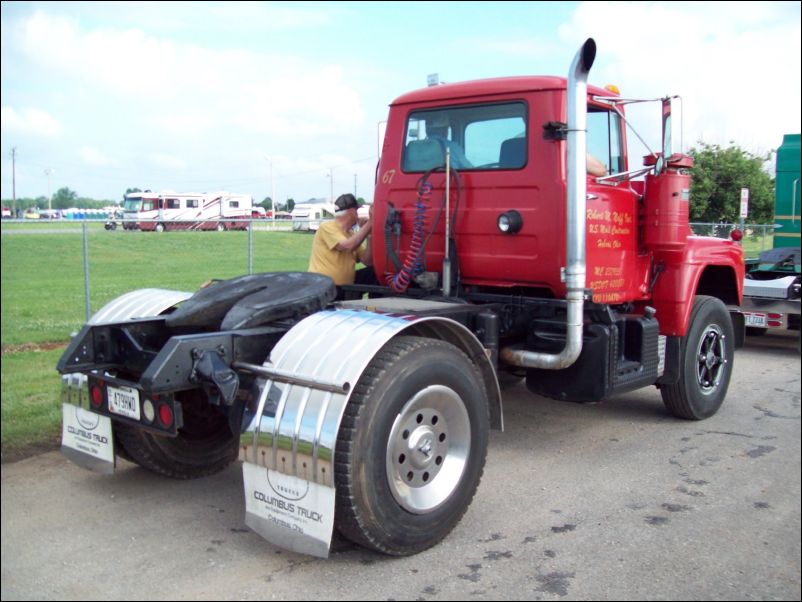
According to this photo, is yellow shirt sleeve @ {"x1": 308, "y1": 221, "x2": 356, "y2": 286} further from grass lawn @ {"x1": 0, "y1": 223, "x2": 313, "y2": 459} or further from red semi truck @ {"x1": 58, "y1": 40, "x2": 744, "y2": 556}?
grass lawn @ {"x1": 0, "y1": 223, "x2": 313, "y2": 459}

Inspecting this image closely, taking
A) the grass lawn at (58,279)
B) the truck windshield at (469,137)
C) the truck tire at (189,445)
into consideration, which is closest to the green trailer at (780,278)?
the truck windshield at (469,137)

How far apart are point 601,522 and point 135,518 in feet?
8.80

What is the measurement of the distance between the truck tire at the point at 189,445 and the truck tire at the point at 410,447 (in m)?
1.35

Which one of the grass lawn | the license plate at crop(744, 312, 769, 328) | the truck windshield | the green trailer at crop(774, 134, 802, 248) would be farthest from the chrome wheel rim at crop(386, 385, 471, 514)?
the green trailer at crop(774, 134, 802, 248)

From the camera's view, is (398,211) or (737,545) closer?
(737,545)

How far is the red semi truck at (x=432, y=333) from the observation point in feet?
11.9

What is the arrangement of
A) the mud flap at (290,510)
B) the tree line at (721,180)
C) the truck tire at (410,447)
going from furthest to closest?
1. the tree line at (721,180)
2. the truck tire at (410,447)
3. the mud flap at (290,510)

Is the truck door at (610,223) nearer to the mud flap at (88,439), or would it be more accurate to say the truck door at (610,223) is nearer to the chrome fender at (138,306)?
the chrome fender at (138,306)

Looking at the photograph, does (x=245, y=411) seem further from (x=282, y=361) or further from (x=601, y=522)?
(x=601, y=522)

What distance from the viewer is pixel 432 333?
171 inches

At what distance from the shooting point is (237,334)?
3990mm

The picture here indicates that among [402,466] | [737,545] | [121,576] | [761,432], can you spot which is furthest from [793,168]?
[121,576]

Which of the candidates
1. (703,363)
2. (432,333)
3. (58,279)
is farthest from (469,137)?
(58,279)

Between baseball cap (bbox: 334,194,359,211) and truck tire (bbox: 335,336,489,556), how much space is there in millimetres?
2579
